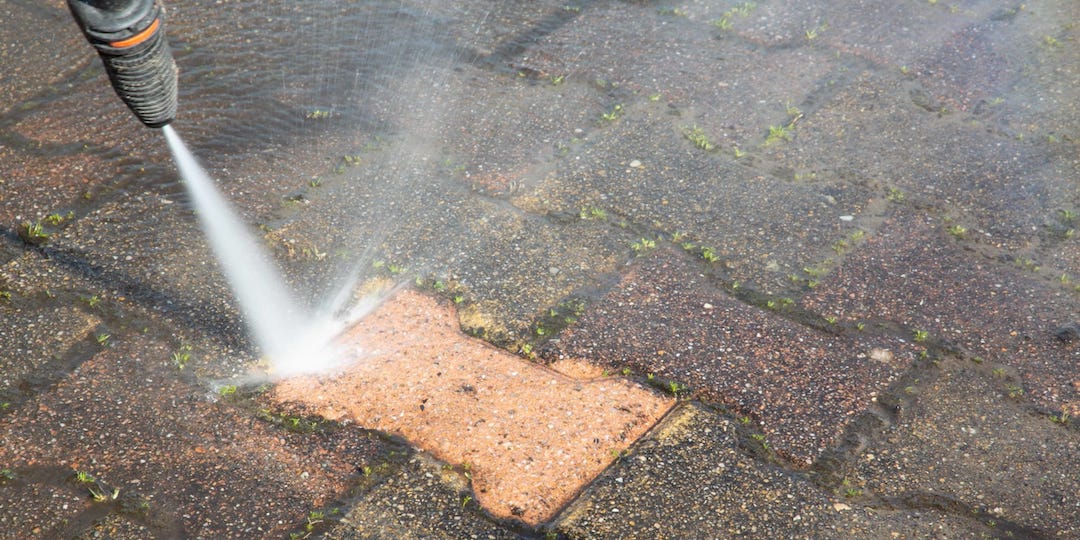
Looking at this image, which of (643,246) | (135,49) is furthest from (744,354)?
(135,49)

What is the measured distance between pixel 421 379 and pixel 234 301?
1043 millimetres

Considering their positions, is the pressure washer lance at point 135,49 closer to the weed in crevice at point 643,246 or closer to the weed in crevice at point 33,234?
the weed in crevice at point 33,234

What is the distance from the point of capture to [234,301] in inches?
175

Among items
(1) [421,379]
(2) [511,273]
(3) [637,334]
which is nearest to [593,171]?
(2) [511,273]

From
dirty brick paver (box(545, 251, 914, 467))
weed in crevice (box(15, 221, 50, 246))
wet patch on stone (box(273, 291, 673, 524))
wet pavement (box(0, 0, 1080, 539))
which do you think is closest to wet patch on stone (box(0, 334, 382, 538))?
wet pavement (box(0, 0, 1080, 539))

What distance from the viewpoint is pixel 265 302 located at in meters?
4.44

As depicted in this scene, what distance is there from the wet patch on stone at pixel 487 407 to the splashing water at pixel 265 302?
11 cm

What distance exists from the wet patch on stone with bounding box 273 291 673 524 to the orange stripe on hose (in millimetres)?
1539

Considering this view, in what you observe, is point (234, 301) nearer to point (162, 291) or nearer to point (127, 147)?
point (162, 291)

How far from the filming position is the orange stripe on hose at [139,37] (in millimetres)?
3100

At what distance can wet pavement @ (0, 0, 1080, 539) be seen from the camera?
3.58 metres

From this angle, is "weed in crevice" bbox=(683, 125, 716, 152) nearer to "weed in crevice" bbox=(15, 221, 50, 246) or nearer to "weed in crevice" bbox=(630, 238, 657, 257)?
"weed in crevice" bbox=(630, 238, 657, 257)

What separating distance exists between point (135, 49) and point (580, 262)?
227 cm

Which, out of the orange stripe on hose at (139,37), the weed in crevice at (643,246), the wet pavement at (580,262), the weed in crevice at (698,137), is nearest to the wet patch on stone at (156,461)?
the wet pavement at (580,262)
